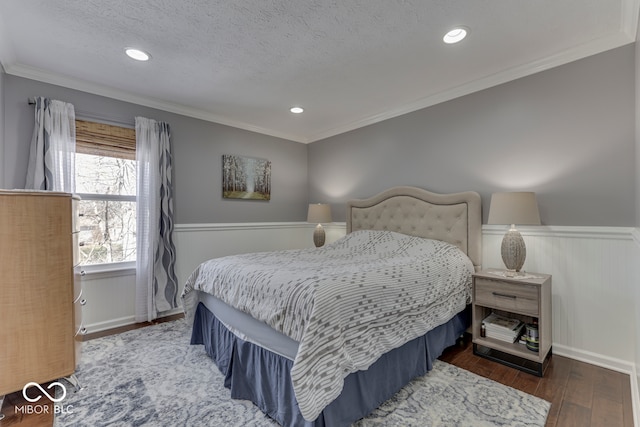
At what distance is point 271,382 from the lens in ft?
5.28

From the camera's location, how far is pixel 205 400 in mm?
1770

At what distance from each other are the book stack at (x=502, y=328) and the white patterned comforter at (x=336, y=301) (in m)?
0.22

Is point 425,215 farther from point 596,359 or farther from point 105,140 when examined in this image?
point 105,140

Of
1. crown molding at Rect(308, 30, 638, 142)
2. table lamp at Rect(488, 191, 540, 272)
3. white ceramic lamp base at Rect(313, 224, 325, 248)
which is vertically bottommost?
white ceramic lamp base at Rect(313, 224, 325, 248)

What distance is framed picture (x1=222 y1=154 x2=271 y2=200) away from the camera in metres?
3.82

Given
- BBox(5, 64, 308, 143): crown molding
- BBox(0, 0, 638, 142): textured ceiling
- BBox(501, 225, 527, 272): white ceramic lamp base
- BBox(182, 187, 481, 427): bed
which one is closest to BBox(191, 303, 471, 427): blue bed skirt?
BBox(182, 187, 481, 427): bed

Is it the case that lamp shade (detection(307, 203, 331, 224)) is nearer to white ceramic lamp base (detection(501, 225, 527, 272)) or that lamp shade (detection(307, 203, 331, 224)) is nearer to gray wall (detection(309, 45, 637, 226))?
gray wall (detection(309, 45, 637, 226))

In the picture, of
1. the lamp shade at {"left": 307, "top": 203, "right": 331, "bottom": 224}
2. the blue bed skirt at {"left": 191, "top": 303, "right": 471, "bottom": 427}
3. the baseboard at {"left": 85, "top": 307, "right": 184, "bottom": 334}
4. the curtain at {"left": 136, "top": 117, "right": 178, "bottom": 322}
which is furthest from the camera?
the lamp shade at {"left": 307, "top": 203, "right": 331, "bottom": 224}

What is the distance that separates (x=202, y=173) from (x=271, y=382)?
273cm

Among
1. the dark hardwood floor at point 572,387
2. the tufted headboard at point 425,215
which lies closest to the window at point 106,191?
the tufted headboard at point 425,215

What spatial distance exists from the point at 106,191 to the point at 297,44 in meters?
2.43

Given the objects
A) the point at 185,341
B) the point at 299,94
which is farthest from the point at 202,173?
the point at 185,341

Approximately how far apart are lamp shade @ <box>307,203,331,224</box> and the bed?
3.92 feet

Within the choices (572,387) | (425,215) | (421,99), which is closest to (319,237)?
(425,215)
